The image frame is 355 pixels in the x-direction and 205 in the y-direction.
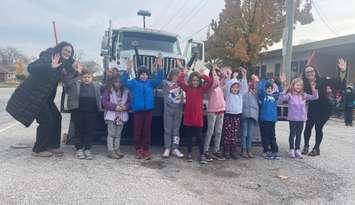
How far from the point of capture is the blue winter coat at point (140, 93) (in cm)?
741

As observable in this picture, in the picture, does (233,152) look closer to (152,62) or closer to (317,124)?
(317,124)

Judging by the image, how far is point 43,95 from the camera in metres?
7.24

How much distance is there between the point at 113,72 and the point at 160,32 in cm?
384

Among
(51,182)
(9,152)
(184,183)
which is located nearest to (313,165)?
(184,183)

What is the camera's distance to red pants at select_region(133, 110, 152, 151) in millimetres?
7496

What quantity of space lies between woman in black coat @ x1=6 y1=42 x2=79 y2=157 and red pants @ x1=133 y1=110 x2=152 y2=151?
1354mm

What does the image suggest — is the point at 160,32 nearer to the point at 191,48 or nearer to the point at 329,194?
the point at 191,48

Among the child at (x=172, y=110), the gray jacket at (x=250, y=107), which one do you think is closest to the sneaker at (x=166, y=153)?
the child at (x=172, y=110)

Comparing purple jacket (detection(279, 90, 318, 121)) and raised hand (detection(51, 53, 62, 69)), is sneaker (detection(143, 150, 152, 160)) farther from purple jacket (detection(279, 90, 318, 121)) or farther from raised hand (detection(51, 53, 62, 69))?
purple jacket (detection(279, 90, 318, 121))

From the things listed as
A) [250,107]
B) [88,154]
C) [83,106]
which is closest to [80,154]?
[88,154]

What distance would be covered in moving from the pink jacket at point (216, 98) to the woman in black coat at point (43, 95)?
2.42m

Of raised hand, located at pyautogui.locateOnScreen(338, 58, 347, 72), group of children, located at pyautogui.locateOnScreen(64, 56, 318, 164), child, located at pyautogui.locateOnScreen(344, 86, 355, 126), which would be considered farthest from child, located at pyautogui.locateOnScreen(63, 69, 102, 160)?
child, located at pyautogui.locateOnScreen(344, 86, 355, 126)

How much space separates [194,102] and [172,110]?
1.47 ft

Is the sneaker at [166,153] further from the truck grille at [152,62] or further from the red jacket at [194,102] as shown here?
the truck grille at [152,62]
